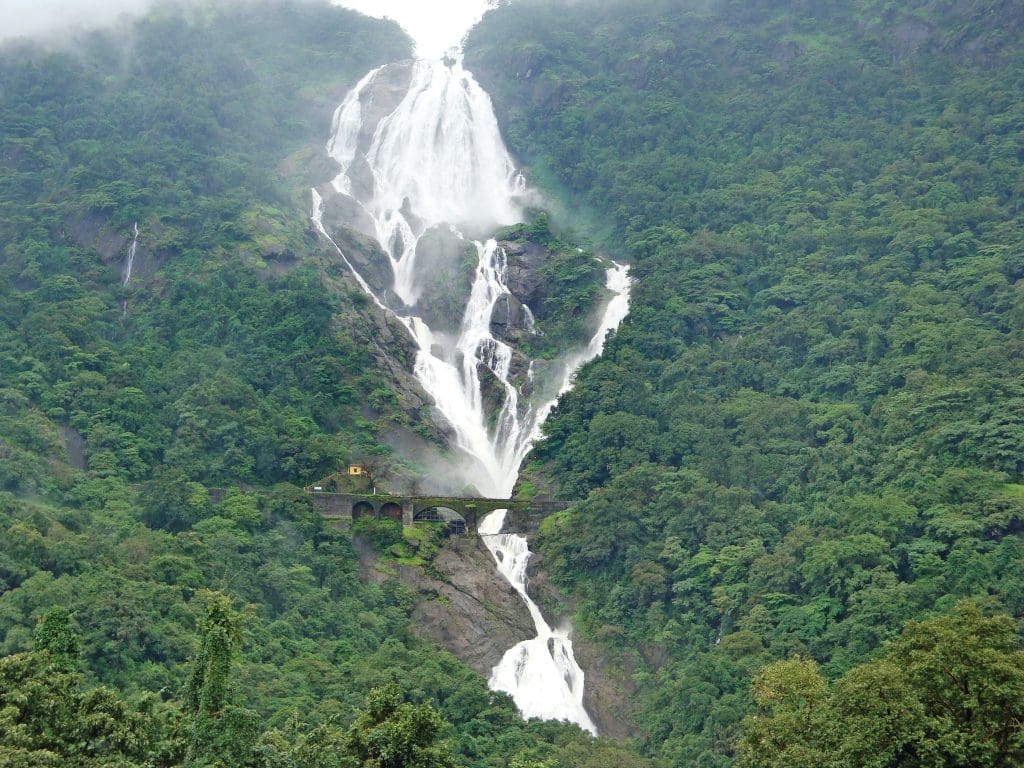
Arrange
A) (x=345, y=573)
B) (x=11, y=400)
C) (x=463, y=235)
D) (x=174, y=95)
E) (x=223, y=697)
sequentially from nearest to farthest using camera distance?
(x=223, y=697) < (x=345, y=573) < (x=11, y=400) < (x=463, y=235) < (x=174, y=95)

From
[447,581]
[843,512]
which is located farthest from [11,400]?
[843,512]

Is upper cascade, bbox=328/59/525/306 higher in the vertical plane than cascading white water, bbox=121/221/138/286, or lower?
higher

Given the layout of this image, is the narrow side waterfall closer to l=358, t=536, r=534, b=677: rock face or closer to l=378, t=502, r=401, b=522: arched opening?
l=378, t=502, r=401, b=522: arched opening

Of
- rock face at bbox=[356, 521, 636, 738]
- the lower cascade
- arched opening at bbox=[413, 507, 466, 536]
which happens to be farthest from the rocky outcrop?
the lower cascade

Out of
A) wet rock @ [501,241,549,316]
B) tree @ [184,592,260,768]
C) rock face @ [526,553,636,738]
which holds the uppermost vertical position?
tree @ [184,592,260,768]

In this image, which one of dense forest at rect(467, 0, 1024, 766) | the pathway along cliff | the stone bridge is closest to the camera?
dense forest at rect(467, 0, 1024, 766)

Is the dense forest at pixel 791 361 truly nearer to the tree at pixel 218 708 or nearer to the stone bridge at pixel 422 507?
the stone bridge at pixel 422 507

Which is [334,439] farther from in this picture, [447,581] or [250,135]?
[250,135]

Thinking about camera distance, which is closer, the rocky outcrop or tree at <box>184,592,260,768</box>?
tree at <box>184,592,260,768</box>
